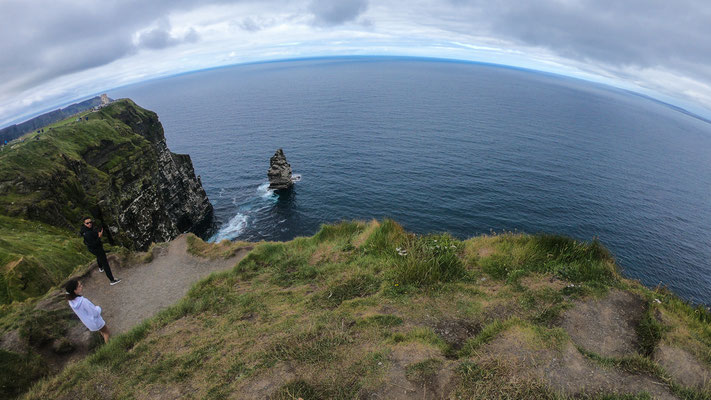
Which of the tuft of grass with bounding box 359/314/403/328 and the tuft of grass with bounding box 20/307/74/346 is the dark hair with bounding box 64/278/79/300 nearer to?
the tuft of grass with bounding box 20/307/74/346

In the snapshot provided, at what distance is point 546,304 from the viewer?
1094cm

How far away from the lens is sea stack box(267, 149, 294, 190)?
60250 millimetres

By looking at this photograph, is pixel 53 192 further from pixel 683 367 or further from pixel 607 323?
pixel 683 367

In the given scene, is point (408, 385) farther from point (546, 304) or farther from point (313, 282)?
point (313, 282)

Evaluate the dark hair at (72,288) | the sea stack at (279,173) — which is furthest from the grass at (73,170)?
the dark hair at (72,288)

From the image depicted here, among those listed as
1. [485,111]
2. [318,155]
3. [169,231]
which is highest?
[485,111]

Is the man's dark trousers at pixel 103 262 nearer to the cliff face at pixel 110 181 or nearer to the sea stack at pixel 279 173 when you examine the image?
the cliff face at pixel 110 181

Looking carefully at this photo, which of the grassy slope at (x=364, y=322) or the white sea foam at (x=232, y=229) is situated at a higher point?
the grassy slope at (x=364, y=322)

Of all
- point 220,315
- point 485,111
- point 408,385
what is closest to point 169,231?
point 220,315

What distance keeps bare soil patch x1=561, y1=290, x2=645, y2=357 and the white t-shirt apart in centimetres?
1716

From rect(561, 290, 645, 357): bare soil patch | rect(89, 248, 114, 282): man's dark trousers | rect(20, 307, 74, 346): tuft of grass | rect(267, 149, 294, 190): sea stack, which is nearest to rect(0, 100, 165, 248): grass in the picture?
rect(89, 248, 114, 282): man's dark trousers

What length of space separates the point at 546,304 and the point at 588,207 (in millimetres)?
54760

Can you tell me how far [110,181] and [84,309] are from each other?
37.9 meters

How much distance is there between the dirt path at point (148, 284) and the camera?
14.2m
